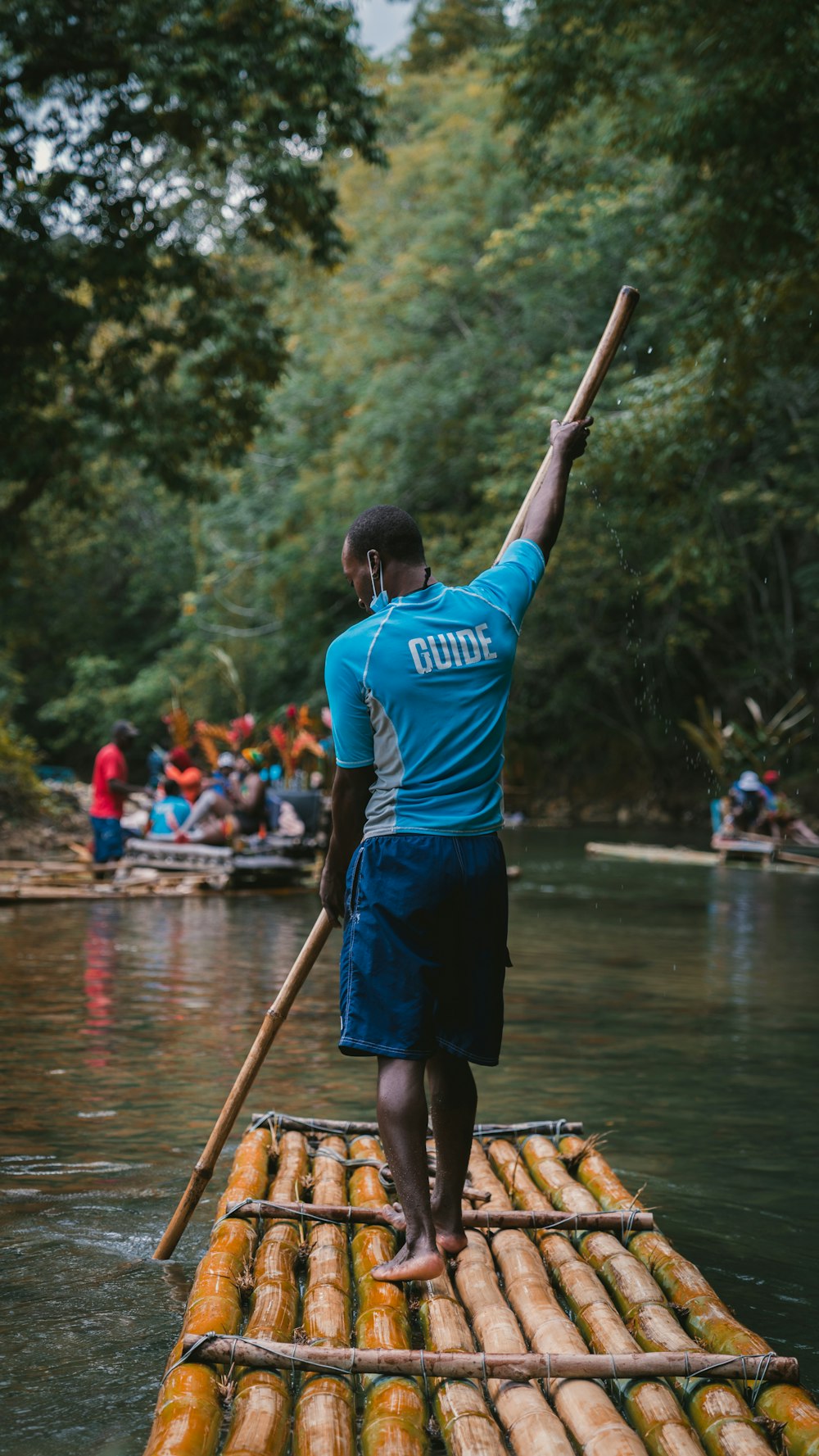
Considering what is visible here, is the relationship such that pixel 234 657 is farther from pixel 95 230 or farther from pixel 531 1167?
pixel 531 1167

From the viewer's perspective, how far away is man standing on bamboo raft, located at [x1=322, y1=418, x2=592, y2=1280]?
3.35 meters

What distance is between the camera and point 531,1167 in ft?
15.0

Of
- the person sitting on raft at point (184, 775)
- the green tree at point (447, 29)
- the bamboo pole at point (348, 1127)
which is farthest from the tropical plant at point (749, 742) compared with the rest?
the green tree at point (447, 29)

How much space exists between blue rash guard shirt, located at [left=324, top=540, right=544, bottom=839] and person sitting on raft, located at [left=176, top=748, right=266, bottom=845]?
12835 mm

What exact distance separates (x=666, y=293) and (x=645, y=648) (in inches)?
317

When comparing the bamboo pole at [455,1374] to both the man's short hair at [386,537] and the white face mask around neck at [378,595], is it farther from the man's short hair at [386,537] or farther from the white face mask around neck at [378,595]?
the man's short hair at [386,537]

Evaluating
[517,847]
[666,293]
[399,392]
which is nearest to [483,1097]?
[517,847]

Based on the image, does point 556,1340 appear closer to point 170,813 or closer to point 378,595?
point 378,595

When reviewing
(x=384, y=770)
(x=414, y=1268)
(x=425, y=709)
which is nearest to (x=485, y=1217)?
(x=414, y=1268)

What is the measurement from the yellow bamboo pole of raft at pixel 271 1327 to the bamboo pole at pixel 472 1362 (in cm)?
5

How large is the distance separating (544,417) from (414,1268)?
19846mm

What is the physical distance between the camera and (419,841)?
3.38 metres

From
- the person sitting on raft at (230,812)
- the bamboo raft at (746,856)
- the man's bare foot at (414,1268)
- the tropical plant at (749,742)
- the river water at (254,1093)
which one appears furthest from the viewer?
the tropical plant at (749,742)

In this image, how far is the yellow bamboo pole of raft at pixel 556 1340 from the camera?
8.46 ft
